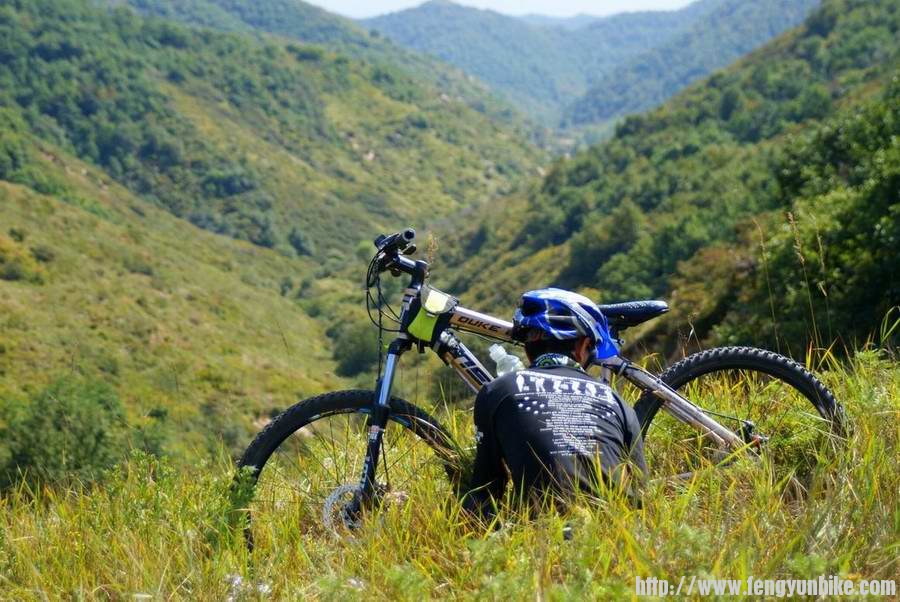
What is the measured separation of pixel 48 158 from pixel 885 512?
184267mm

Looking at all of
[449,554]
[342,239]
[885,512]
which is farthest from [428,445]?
[342,239]

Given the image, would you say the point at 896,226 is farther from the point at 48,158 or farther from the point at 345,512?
the point at 48,158

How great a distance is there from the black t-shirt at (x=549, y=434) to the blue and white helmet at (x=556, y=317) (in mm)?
188

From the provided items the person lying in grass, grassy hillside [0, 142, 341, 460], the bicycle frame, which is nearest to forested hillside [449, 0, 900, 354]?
the bicycle frame

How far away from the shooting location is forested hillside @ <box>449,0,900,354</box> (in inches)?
565

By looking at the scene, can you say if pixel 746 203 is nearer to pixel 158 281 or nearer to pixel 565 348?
pixel 158 281

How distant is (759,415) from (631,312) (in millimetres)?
733

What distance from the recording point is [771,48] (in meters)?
129

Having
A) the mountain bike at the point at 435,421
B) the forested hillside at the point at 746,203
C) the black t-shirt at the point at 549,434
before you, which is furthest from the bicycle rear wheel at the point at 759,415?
the forested hillside at the point at 746,203

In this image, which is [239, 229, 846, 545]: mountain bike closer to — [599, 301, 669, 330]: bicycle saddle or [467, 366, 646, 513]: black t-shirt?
[599, 301, 669, 330]: bicycle saddle

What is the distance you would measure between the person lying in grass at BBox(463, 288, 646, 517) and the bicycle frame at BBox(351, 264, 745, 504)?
0.29 m

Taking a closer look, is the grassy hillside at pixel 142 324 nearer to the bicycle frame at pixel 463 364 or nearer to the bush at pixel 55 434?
the bush at pixel 55 434

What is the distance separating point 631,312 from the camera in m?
3.77

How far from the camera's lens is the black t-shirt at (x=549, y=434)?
2.95 metres
